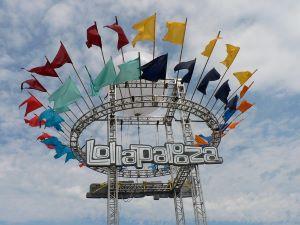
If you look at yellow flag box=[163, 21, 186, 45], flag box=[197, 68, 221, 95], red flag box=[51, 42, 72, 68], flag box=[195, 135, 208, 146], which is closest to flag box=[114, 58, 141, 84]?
yellow flag box=[163, 21, 186, 45]

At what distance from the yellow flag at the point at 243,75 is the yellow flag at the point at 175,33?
14.0 ft

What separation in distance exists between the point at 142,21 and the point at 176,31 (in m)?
1.93

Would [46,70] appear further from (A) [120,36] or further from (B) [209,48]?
(B) [209,48]

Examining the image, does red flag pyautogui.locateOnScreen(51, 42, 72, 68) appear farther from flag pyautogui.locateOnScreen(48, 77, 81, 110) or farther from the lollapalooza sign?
the lollapalooza sign

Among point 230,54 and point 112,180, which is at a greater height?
point 230,54

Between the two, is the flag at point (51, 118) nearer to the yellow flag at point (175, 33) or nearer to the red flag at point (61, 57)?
the red flag at point (61, 57)

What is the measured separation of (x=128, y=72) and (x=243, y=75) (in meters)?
6.83

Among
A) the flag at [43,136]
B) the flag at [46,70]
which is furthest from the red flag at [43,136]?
the flag at [46,70]

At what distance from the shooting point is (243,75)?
74.8 feet

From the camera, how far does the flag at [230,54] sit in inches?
864

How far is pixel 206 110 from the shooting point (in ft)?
80.7

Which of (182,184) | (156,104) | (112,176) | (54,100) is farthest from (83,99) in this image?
(182,184)

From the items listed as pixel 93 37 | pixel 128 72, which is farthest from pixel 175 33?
pixel 93 37

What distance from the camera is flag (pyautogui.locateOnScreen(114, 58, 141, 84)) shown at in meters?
21.7
